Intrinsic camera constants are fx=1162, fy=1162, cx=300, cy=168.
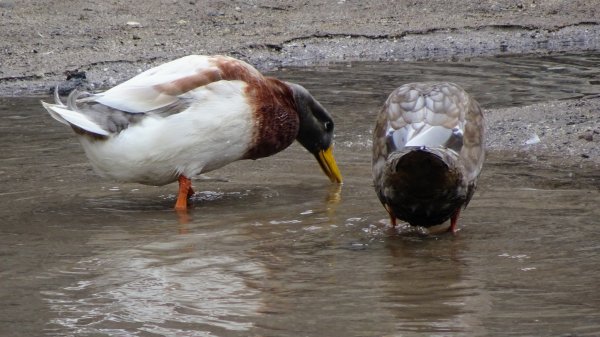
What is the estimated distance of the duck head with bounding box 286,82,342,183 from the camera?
7.02 meters

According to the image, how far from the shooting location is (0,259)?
204 inches

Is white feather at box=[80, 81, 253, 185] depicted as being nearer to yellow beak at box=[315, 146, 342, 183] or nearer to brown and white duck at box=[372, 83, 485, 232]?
yellow beak at box=[315, 146, 342, 183]

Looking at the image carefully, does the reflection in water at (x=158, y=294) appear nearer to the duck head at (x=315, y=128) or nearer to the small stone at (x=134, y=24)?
the duck head at (x=315, y=128)

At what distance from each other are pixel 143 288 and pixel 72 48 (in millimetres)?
6683

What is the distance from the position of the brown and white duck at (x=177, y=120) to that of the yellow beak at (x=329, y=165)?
430 mm

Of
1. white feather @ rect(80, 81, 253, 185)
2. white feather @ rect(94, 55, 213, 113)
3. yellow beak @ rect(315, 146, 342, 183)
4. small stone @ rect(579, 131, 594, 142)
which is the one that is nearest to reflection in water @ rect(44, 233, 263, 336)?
white feather @ rect(80, 81, 253, 185)

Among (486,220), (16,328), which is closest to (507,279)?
(486,220)

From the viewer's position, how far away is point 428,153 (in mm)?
4773

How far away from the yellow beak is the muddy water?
87 millimetres

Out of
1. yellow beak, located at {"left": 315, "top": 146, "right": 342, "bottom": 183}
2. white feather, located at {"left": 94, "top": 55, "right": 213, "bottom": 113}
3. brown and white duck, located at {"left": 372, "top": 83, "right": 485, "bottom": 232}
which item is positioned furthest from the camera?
yellow beak, located at {"left": 315, "top": 146, "right": 342, "bottom": 183}

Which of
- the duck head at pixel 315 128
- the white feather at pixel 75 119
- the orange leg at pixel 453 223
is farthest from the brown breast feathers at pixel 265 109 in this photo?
the orange leg at pixel 453 223

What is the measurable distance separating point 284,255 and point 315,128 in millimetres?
2090

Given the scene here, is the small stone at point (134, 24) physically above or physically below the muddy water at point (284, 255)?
above

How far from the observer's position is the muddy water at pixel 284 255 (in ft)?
13.7
